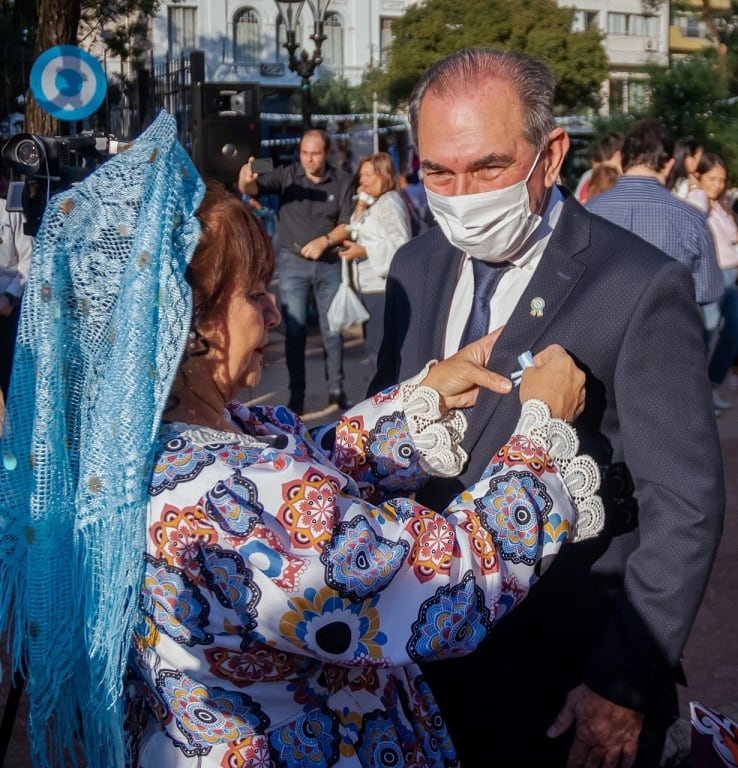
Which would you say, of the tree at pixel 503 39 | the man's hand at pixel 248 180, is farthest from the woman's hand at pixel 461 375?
the tree at pixel 503 39

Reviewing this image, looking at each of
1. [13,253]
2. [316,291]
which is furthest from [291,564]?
[316,291]

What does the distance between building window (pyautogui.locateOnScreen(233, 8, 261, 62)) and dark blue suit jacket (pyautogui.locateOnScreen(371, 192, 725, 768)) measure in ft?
138

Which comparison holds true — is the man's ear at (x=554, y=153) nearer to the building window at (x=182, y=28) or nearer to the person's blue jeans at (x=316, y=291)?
the person's blue jeans at (x=316, y=291)

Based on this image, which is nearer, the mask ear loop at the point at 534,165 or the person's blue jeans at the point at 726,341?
A: the mask ear loop at the point at 534,165

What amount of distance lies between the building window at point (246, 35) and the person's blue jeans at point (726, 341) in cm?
3660

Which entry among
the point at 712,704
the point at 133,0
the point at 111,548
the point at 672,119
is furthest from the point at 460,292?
the point at 672,119

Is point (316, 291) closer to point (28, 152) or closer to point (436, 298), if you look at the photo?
point (28, 152)

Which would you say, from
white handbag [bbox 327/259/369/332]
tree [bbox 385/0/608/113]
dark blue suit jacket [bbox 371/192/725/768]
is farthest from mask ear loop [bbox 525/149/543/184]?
tree [bbox 385/0/608/113]

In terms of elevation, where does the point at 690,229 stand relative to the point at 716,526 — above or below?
above

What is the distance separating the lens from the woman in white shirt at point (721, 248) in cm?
823

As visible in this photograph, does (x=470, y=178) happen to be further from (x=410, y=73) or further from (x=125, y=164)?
(x=410, y=73)

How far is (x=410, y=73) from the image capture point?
29.0m

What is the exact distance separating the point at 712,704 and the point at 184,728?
286 cm

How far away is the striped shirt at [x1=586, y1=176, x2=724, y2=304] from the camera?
6.12 m
